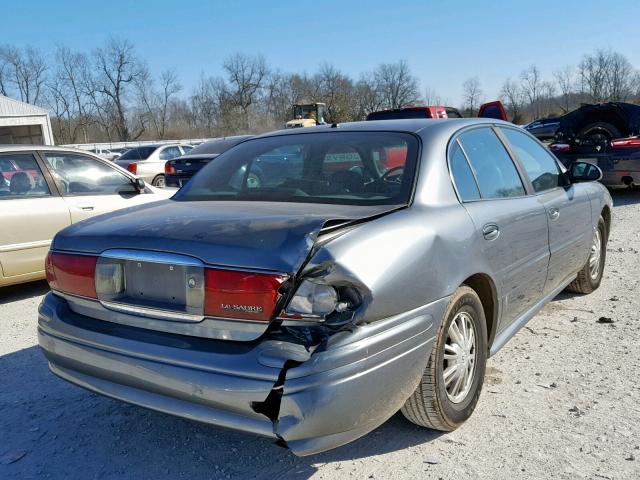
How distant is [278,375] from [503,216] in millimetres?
1689

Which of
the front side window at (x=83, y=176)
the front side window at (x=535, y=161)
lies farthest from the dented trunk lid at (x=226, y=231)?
the front side window at (x=83, y=176)

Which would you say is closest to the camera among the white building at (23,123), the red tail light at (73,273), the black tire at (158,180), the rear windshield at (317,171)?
the red tail light at (73,273)

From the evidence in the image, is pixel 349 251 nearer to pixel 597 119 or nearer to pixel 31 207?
pixel 31 207

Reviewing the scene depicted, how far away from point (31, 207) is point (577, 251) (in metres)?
4.91

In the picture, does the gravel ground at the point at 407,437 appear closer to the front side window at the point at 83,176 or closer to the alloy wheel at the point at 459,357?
the alloy wheel at the point at 459,357

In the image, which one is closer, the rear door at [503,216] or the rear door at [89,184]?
the rear door at [503,216]

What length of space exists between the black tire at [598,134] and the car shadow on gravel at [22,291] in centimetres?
898

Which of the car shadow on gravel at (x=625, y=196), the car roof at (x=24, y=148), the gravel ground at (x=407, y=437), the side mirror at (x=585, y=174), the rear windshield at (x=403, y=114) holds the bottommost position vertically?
the car shadow on gravel at (x=625, y=196)

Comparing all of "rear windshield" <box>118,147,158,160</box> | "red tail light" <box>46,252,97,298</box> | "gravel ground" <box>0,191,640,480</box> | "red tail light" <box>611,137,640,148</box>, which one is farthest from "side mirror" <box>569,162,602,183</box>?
"rear windshield" <box>118,147,158,160</box>

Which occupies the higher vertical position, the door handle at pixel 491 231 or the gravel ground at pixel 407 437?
the door handle at pixel 491 231

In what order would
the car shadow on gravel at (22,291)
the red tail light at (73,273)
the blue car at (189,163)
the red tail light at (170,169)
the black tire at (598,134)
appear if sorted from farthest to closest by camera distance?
the red tail light at (170,169)
the blue car at (189,163)
the black tire at (598,134)
the car shadow on gravel at (22,291)
the red tail light at (73,273)

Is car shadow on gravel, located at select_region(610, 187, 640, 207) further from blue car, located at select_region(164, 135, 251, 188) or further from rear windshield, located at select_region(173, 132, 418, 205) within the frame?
rear windshield, located at select_region(173, 132, 418, 205)

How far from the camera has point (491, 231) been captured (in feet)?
9.30

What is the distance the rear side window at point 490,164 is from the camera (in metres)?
3.09
